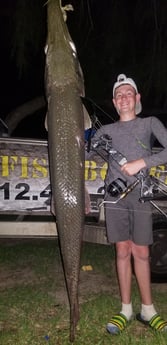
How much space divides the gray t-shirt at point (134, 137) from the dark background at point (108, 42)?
9.61 ft

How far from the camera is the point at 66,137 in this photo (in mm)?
3367

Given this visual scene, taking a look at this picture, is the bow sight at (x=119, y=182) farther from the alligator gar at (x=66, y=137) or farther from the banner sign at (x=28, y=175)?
the banner sign at (x=28, y=175)

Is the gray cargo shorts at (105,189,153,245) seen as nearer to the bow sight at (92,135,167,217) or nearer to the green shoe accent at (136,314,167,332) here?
the bow sight at (92,135,167,217)

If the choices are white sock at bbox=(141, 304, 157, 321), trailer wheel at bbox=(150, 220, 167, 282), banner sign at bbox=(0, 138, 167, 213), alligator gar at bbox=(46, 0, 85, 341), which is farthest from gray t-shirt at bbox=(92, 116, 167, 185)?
trailer wheel at bbox=(150, 220, 167, 282)

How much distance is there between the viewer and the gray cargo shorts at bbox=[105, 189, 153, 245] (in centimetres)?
405

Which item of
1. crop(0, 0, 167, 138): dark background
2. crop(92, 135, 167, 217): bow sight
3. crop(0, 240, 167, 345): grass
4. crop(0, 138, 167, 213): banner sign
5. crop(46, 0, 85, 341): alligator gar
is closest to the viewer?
crop(46, 0, 85, 341): alligator gar

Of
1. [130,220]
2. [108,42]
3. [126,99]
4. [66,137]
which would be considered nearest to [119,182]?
[130,220]

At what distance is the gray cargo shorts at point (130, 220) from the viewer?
4.05 meters

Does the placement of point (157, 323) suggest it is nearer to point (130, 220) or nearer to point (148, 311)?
point (148, 311)

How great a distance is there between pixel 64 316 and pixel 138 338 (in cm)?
78

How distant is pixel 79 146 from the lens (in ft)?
11.2

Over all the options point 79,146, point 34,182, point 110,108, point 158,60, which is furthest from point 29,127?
point 79,146

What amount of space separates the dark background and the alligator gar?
12.2ft

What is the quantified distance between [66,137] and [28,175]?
2216 mm
